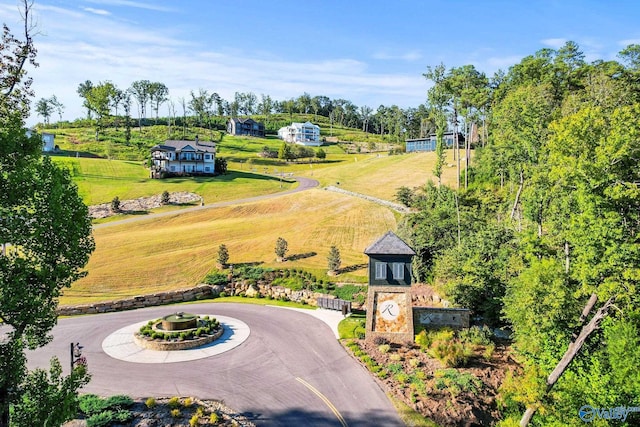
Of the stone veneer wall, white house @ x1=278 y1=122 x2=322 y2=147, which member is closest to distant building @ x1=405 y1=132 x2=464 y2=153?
white house @ x1=278 y1=122 x2=322 y2=147

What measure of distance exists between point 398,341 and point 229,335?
11.7 metres

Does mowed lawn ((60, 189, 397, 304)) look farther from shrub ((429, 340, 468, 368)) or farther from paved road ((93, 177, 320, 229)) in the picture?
shrub ((429, 340, 468, 368))

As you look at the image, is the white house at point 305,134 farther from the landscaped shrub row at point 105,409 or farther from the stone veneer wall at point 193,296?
the landscaped shrub row at point 105,409

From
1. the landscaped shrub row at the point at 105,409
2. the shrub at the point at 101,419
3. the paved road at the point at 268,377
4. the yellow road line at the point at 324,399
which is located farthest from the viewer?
the paved road at the point at 268,377

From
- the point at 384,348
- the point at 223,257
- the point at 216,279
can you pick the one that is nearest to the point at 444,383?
the point at 384,348

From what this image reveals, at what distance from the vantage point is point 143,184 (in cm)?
7475

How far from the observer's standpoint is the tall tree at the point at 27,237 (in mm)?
11148

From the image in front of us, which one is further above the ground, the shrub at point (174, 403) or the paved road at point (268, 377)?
the shrub at point (174, 403)

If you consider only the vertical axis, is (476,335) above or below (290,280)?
below

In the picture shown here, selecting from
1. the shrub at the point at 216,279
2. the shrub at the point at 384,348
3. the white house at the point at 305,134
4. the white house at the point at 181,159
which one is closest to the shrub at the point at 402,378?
the shrub at the point at 384,348

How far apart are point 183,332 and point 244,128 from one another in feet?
436

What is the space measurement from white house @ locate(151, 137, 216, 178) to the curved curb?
5812 cm

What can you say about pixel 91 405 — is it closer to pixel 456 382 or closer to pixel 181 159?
pixel 456 382

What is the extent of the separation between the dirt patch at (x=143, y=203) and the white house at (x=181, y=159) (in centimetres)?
1372
